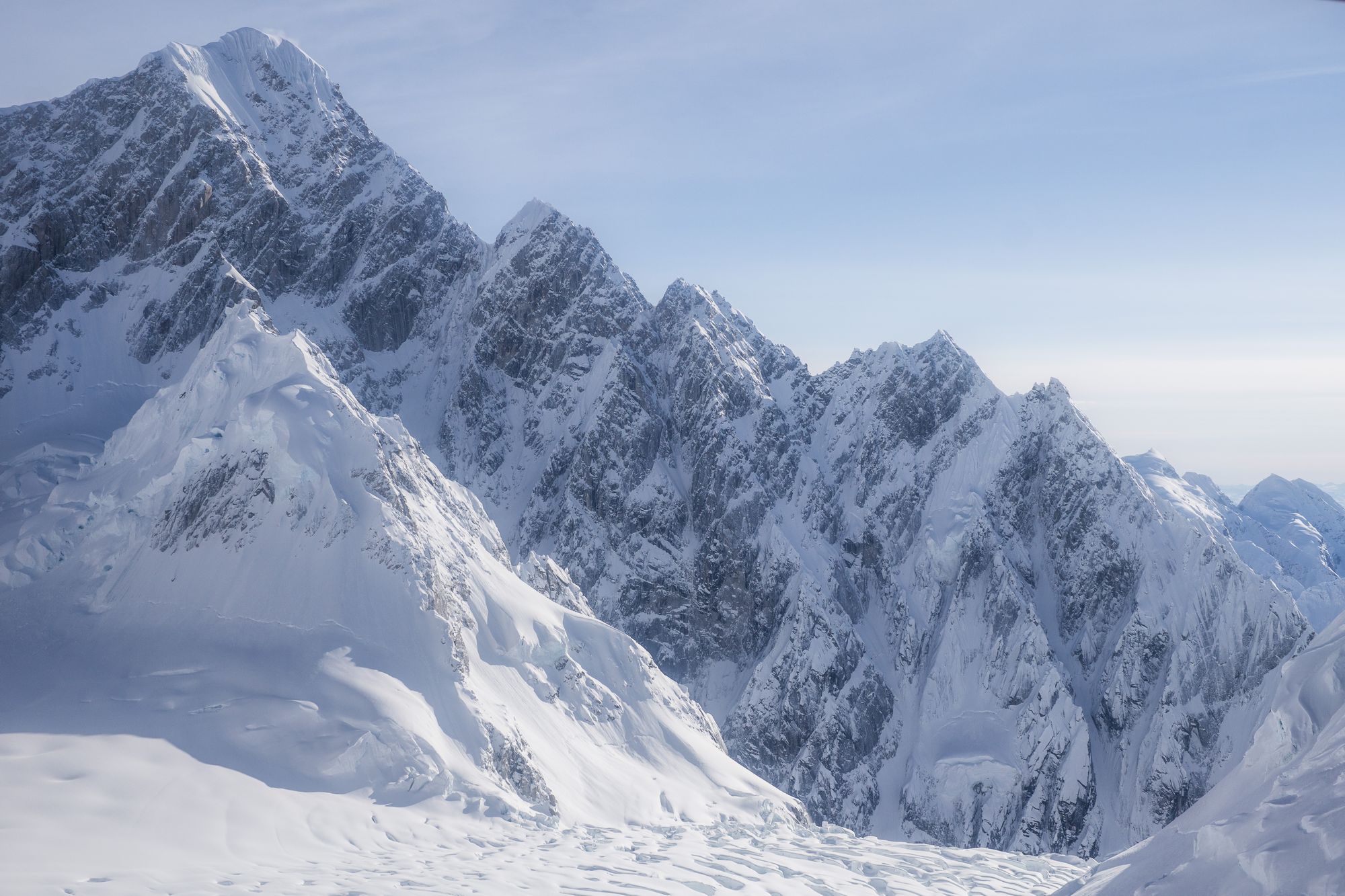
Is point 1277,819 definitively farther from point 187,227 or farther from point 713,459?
point 187,227

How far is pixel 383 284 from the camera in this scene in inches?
5320

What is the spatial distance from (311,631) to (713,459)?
88.1 m

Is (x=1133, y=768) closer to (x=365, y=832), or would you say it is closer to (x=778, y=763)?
(x=778, y=763)

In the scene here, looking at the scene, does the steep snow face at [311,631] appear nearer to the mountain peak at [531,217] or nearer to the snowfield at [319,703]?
the snowfield at [319,703]

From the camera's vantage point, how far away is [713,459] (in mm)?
128500

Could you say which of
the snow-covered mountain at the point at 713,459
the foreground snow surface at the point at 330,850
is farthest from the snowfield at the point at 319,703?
the snow-covered mountain at the point at 713,459

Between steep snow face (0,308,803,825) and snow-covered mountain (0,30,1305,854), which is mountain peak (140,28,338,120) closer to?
snow-covered mountain (0,30,1305,854)

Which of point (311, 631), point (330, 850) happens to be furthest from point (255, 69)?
point (330, 850)

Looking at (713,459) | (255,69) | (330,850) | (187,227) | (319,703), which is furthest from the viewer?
(255,69)

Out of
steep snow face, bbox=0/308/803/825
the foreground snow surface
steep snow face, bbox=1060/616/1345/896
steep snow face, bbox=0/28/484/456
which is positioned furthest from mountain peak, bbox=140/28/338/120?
steep snow face, bbox=1060/616/1345/896

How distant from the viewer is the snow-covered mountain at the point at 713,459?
108 meters

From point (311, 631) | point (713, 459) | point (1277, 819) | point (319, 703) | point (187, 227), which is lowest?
point (319, 703)

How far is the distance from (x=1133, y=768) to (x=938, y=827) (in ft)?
85.2

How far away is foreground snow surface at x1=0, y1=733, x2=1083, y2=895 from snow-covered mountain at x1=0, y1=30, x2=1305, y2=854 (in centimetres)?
7494
